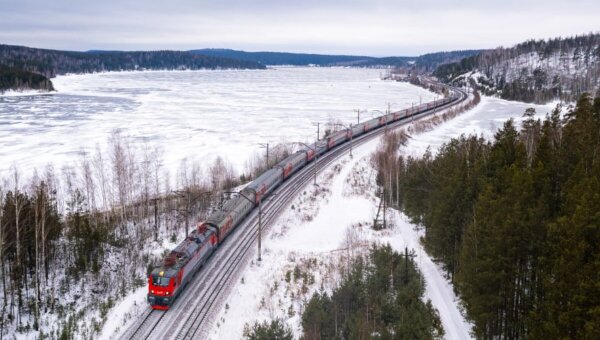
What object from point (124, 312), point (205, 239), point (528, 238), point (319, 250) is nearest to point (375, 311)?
point (528, 238)

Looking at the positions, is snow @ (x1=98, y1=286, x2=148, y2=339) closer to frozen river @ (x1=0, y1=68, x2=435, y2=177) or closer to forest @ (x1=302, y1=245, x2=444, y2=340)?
forest @ (x1=302, y1=245, x2=444, y2=340)

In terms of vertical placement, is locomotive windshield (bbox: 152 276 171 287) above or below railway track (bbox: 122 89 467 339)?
above

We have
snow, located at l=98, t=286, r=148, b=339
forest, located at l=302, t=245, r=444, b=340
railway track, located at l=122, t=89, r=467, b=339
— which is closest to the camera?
forest, located at l=302, t=245, r=444, b=340

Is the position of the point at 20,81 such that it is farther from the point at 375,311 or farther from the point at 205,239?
the point at 375,311

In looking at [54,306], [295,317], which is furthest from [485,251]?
[54,306]

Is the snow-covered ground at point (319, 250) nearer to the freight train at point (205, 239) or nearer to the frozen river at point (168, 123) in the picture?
the freight train at point (205, 239)

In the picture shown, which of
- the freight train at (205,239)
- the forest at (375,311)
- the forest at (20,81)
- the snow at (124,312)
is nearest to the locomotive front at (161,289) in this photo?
the freight train at (205,239)

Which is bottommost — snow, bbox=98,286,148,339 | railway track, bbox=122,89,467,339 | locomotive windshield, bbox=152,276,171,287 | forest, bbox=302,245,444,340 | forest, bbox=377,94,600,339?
snow, bbox=98,286,148,339

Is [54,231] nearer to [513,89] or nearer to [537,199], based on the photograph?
[537,199]

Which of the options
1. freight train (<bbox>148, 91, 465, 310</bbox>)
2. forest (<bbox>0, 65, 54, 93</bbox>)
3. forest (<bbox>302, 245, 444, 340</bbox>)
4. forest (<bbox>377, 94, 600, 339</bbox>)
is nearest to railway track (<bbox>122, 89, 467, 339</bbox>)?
freight train (<bbox>148, 91, 465, 310</bbox>)
